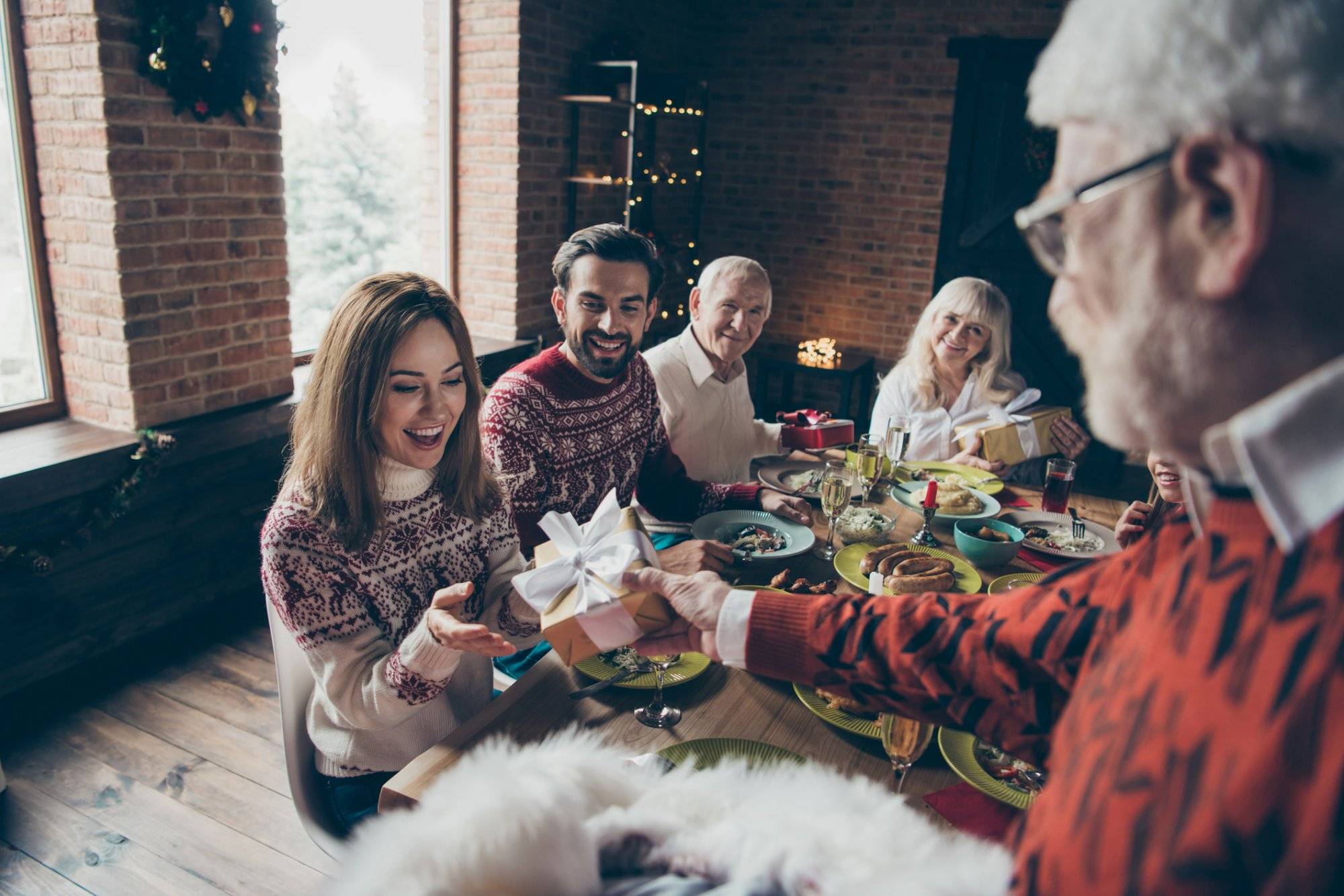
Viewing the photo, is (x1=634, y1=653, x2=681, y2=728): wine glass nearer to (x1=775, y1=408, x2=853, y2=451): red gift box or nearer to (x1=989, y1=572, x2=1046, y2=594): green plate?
(x1=989, y1=572, x2=1046, y2=594): green plate

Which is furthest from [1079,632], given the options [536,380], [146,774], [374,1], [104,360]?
[374,1]

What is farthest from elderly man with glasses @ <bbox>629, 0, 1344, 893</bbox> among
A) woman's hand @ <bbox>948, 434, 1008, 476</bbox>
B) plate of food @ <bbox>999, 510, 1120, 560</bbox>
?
woman's hand @ <bbox>948, 434, 1008, 476</bbox>

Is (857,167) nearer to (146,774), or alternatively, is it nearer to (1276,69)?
(146,774)

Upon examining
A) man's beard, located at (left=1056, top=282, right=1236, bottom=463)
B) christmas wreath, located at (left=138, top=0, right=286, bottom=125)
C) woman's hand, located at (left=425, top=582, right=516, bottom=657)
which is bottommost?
woman's hand, located at (left=425, top=582, right=516, bottom=657)

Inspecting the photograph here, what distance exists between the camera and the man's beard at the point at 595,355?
222 cm

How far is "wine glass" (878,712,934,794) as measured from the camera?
43.8 inches

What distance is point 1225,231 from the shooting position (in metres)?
0.54

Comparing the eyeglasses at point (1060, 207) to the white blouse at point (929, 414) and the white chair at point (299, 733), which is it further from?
the white blouse at point (929, 414)

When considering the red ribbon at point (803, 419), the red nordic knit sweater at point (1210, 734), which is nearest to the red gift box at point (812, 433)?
the red ribbon at point (803, 419)

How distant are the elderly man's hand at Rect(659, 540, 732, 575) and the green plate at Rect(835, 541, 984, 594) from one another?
25 centimetres

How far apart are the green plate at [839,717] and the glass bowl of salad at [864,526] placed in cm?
73

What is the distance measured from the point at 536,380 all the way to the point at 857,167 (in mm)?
4583

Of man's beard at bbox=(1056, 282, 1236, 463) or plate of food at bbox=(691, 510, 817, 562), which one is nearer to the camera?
man's beard at bbox=(1056, 282, 1236, 463)

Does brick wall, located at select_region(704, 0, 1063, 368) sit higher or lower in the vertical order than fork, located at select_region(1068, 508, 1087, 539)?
higher
